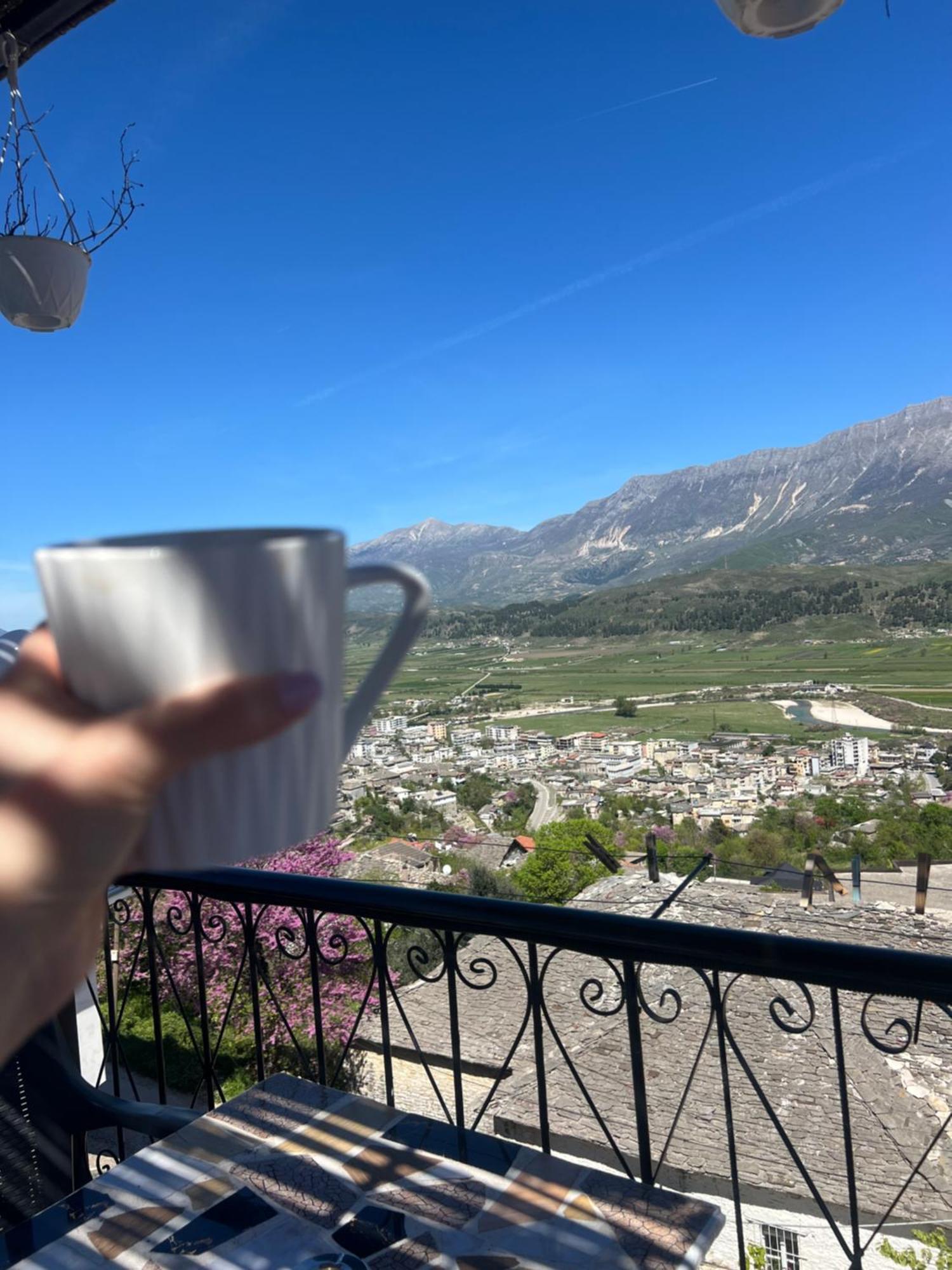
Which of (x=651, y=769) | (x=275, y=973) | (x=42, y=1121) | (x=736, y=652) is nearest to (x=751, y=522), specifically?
(x=736, y=652)

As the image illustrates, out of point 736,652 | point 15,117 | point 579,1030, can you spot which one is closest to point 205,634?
point 15,117

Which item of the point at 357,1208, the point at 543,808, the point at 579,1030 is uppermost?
the point at 357,1208

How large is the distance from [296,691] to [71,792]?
3.4 inches

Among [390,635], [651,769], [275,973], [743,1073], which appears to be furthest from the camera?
[651,769]

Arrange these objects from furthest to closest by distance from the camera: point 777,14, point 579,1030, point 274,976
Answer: point 579,1030
point 274,976
point 777,14

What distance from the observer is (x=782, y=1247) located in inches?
370

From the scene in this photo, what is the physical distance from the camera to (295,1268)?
1.04 metres

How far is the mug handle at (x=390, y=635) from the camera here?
405 millimetres

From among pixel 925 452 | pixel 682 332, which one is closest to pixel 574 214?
pixel 682 332

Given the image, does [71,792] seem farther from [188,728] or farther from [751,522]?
[751,522]

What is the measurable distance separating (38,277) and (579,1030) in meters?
13.1

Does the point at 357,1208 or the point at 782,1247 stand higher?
the point at 357,1208

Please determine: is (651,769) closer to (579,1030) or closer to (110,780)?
(579,1030)

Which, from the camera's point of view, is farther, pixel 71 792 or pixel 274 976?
pixel 274 976
